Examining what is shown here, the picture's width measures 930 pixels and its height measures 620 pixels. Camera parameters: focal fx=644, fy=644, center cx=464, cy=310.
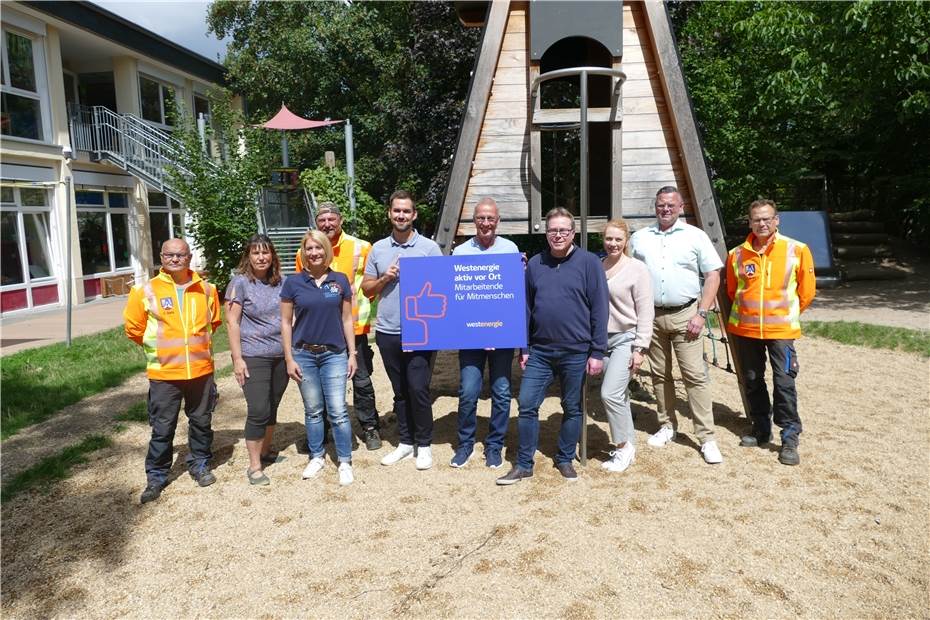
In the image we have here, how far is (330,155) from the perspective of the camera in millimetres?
19281

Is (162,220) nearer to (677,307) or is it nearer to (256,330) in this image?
(256,330)

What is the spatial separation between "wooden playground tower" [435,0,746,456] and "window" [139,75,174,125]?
16.2m

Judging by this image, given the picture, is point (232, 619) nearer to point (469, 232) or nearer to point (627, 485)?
point (627, 485)

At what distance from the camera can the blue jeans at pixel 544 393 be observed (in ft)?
13.8

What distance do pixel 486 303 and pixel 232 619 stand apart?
2337 millimetres

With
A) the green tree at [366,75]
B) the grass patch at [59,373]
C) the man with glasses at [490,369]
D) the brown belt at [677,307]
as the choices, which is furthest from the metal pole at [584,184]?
the green tree at [366,75]

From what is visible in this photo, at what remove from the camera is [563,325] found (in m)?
4.12

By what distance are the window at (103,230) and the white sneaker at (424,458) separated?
558 inches

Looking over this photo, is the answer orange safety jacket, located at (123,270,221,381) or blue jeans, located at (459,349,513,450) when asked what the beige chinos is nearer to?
blue jeans, located at (459,349,513,450)

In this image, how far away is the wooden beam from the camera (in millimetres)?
5348

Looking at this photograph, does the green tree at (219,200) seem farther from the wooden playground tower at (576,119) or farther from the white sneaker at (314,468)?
the white sneaker at (314,468)

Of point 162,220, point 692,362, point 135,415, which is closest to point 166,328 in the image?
point 135,415

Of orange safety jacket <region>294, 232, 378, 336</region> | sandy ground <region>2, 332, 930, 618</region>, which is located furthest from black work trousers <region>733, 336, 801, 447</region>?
orange safety jacket <region>294, 232, 378, 336</region>

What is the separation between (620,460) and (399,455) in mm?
1596
